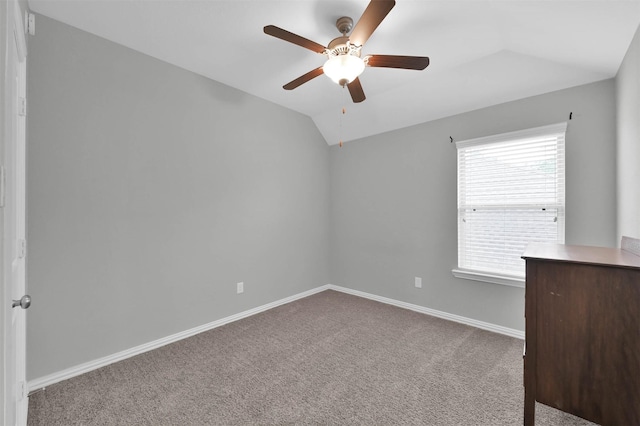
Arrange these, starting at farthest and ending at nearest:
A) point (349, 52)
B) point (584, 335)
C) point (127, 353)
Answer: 1. point (127, 353)
2. point (349, 52)
3. point (584, 335)

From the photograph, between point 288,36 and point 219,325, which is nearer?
point 288,36

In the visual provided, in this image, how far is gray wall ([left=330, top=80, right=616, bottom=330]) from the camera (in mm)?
2387

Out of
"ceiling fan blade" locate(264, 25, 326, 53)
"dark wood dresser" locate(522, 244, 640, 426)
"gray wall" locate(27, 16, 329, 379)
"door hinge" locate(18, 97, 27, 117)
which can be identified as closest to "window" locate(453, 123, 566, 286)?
"dark wood dresser" locate(522, 244, 640, 426)

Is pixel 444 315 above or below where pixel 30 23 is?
below

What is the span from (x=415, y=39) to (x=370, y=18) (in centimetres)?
82

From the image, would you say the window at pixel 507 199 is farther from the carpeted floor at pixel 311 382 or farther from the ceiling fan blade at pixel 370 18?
the ceiling fan blade at pixel 370 18

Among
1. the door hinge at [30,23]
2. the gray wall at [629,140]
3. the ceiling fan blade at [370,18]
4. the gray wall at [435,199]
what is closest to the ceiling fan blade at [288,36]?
the ceiling fan blade at [370,18]

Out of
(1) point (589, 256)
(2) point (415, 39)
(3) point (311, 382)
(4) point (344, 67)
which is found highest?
(2) point (415, 39)

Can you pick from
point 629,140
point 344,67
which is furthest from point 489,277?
point 344,67

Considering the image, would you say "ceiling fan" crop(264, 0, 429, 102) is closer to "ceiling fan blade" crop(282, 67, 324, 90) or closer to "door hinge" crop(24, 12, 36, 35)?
"ceiling fan blade" crop(282, 67, 324, 90)

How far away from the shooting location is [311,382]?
6.73 feet

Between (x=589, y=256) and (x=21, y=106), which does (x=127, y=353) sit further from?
(x=589, y=256)

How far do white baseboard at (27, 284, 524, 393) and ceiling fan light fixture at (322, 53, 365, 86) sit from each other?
2670mm

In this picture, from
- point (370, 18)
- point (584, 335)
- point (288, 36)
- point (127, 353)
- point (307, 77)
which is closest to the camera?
point (584, 335)
